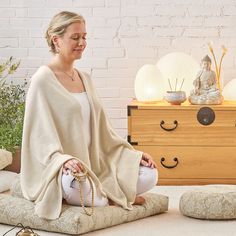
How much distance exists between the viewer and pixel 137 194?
148 inches

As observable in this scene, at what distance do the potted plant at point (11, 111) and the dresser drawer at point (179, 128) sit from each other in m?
0.73

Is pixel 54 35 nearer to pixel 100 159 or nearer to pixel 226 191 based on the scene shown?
pixel 100 159

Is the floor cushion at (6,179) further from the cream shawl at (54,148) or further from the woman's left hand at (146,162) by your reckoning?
the woman's left hand at (146,162)

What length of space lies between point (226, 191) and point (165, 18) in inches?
68.0

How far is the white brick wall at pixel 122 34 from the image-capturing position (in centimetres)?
511

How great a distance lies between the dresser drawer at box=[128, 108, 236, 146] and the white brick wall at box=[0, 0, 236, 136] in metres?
0.50

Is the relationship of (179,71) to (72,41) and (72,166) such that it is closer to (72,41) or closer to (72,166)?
(72,41)

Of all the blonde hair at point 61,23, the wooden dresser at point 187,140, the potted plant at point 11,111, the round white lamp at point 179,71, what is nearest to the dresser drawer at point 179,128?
the wooden dresser at point 187,140

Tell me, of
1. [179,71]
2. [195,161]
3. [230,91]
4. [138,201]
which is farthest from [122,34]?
[138,201]

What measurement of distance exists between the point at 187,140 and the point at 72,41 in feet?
4.38

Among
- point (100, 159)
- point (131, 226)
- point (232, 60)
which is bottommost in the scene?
point (131, 226)

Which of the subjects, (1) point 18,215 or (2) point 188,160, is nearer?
(1) point 18,215

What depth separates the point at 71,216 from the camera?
131 inches

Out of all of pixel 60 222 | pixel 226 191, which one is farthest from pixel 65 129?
pixel 226 191
